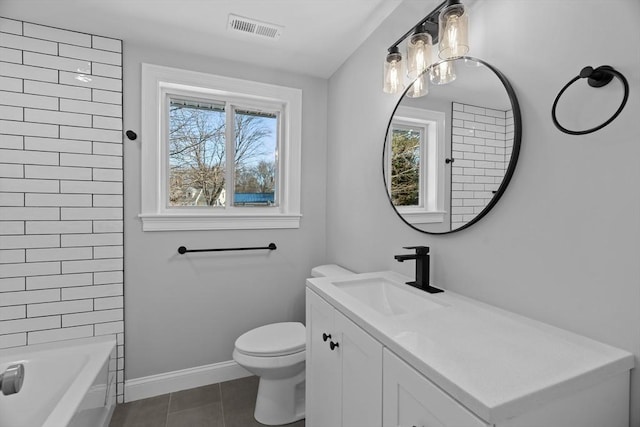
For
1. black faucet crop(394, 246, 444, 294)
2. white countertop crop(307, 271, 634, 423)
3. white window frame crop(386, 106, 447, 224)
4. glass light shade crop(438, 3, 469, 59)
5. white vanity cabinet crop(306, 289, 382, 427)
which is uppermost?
glass light shade crop(438, 3, 469, 59)

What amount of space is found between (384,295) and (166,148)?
1.79 metres

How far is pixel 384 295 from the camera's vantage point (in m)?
1.50

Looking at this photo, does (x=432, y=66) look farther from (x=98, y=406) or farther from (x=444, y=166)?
(x=98, y=406)

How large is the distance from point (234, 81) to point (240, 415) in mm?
2239


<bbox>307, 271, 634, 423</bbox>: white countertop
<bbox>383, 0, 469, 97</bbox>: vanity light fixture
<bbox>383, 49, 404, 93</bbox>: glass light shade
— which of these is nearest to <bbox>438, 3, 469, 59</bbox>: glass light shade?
<bbox>383, 0, 469, 97</bbox>: vanity light fixture

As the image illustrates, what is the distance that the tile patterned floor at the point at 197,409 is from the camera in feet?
5.90

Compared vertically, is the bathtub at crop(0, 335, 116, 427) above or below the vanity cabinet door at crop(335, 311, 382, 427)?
below

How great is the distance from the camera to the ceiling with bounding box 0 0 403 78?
163cm

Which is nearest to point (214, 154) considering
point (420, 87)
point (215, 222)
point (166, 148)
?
point (166, 148)

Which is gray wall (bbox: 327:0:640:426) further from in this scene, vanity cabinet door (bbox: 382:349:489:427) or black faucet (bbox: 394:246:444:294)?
vanity cabinet door (bbox: 382:349:489:427)

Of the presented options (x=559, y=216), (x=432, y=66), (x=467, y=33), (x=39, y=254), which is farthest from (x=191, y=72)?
(x=559, y=216)

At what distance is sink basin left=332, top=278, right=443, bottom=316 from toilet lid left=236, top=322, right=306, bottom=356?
1.86ft

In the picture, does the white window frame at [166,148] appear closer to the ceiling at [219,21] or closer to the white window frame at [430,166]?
the ceiling at [219,21]

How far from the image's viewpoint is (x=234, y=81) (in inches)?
87.1
